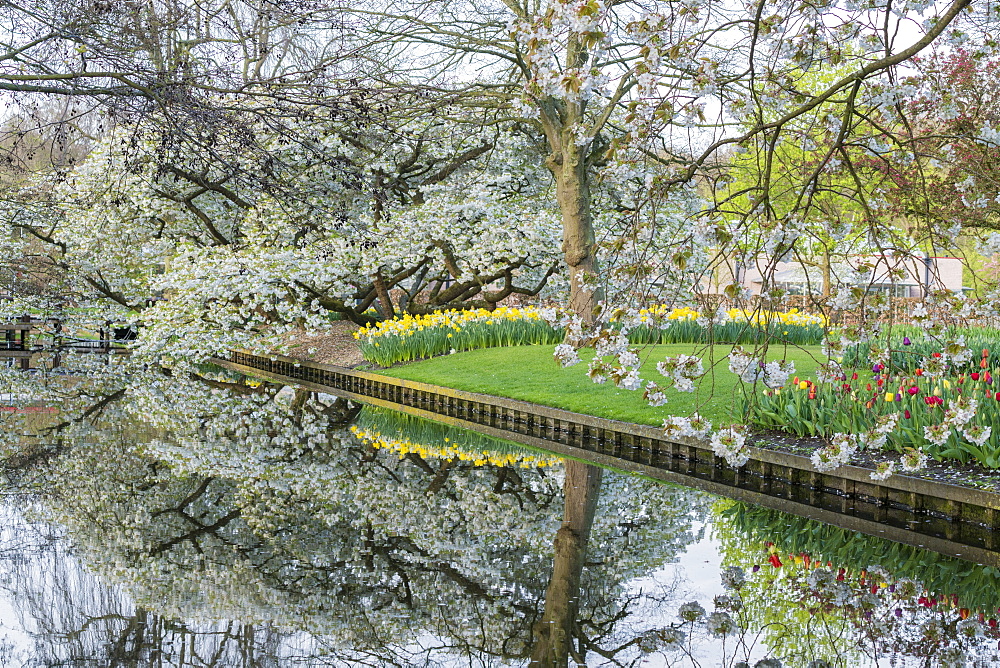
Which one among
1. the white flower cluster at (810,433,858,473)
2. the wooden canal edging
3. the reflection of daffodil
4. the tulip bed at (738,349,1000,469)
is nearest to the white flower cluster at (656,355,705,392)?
the white flower cluster at (810,433,858,473)

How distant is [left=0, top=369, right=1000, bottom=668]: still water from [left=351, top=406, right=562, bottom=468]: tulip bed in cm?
17

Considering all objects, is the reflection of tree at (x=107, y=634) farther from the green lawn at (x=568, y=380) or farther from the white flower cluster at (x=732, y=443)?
the green lawn at (x=568, y=380)

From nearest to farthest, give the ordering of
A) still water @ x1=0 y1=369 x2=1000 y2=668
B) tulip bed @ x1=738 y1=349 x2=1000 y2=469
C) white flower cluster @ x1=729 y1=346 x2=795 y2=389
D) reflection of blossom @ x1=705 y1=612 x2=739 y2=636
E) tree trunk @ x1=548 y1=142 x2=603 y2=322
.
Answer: still water @ x1=0 y1=369 x2=1000 y2=668
reflection of blossom @ x1=705 y1=612 x2=739 y2=636
white flower cluster @ x1=729 y1=346 x2=795 y2=389
tulip bed @ x1=738 y1=349 x2=1000 y2=469
tree trunk @ x1=548 y1=142 x2=603 y2=322

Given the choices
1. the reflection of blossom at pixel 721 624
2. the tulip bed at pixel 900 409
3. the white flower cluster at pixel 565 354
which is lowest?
the reflection of blossom at pixel 721 624

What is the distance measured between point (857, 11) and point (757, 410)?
4460 millimetres

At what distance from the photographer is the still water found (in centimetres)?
404

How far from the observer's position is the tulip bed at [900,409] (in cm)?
666

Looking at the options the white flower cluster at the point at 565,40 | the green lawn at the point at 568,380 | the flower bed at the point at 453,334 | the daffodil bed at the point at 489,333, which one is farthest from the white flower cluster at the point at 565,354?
the flower bed at the point at 453,334

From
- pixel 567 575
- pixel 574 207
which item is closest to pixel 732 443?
pixel 567 575

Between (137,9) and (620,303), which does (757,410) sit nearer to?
(620,303)

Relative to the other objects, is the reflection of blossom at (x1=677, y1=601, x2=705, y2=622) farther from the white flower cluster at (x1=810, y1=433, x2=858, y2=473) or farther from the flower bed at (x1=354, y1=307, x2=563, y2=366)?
the flower bed at (x1=354, y1=307, x2=563, y2=366)

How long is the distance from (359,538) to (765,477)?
3.57 m

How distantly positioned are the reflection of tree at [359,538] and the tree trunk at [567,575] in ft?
0.08

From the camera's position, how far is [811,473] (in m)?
7.52
